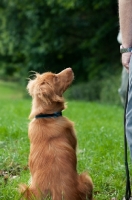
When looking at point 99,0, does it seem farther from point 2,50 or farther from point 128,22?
point 128,22

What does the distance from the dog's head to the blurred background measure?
1955 cm

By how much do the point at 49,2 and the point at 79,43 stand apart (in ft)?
16.5

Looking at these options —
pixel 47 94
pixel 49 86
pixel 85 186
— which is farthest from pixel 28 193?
pixel 49 86

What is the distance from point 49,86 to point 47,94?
0.12m

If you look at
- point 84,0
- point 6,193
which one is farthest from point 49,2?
point 6,193

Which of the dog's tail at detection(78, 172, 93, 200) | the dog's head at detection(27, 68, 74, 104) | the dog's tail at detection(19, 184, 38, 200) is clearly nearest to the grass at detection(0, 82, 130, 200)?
the dog's tail at detection(19, 184, 38, 200)

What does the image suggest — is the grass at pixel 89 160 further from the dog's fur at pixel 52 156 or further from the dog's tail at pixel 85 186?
the dog's tail at pixel 85 186

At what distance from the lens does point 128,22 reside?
4801 mm

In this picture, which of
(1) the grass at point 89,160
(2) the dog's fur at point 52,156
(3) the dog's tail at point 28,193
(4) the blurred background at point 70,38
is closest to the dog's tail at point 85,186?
(2) the dog's fur at point 52,156

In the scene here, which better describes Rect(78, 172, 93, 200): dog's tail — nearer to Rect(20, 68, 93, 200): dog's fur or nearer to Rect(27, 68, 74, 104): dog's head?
Rect(20, 68, 93, 200): dog's fur

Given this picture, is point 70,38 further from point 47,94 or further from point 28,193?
point 28,193

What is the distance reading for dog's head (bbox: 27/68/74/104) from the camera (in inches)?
220

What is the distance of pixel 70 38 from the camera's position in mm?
30344

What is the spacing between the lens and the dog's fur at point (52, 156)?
4977mm
